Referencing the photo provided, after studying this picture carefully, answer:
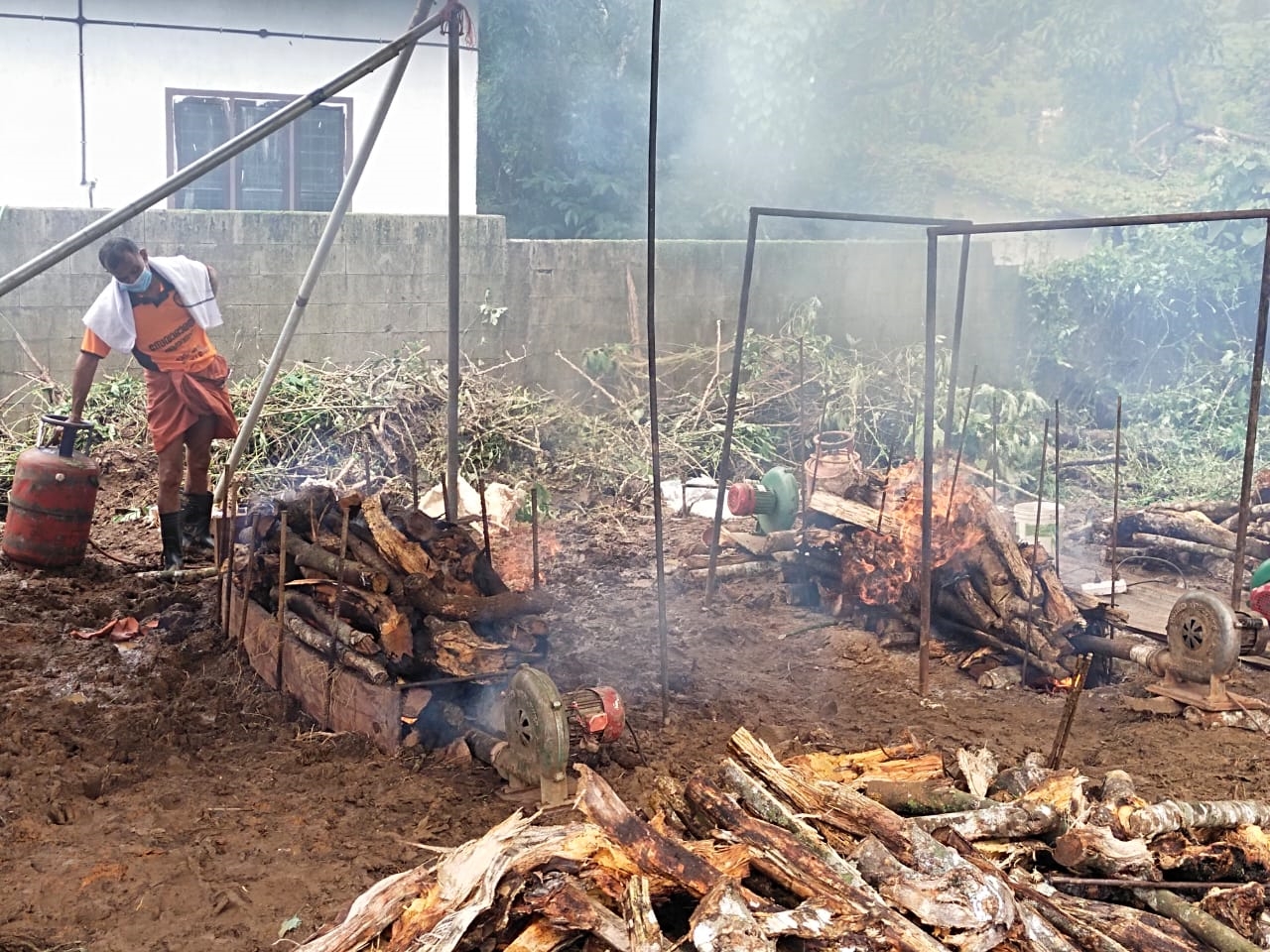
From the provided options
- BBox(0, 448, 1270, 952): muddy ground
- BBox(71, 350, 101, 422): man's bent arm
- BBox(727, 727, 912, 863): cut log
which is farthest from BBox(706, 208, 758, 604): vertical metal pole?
BBox(71, 350, 101, 422): man's bent arm

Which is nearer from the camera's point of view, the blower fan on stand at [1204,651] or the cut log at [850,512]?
the blower fan on stand at [1204,651]

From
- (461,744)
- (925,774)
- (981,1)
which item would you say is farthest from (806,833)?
(981,1)

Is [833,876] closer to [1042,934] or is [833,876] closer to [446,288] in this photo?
[1042,934]

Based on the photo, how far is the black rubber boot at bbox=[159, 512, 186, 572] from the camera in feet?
25.0

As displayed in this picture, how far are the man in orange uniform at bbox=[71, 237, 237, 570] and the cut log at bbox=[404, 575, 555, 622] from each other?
3154 millimetres

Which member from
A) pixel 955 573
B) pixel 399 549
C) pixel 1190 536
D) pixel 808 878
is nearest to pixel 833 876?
pixel 808 878

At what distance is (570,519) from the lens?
31.3ft

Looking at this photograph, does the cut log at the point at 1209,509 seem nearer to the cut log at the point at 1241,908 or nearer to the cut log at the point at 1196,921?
the cut log at the point at 1241,908

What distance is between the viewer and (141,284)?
729cm

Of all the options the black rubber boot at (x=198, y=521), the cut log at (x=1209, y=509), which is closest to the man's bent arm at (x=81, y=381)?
the black rubber boot at (x=198, y=521)

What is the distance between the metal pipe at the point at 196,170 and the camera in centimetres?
498

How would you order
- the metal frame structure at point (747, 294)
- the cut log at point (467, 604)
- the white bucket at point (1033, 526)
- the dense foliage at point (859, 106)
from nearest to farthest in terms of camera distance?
the cut log at point (467, 604) < the metal frame structure at point (747, 294) < the white bucket at point (1033, 526) < the dense foliage at point (859, 106)

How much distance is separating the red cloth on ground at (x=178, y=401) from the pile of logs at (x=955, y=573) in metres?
4.23

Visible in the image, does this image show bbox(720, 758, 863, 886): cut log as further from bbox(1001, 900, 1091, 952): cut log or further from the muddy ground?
the muddy ground
